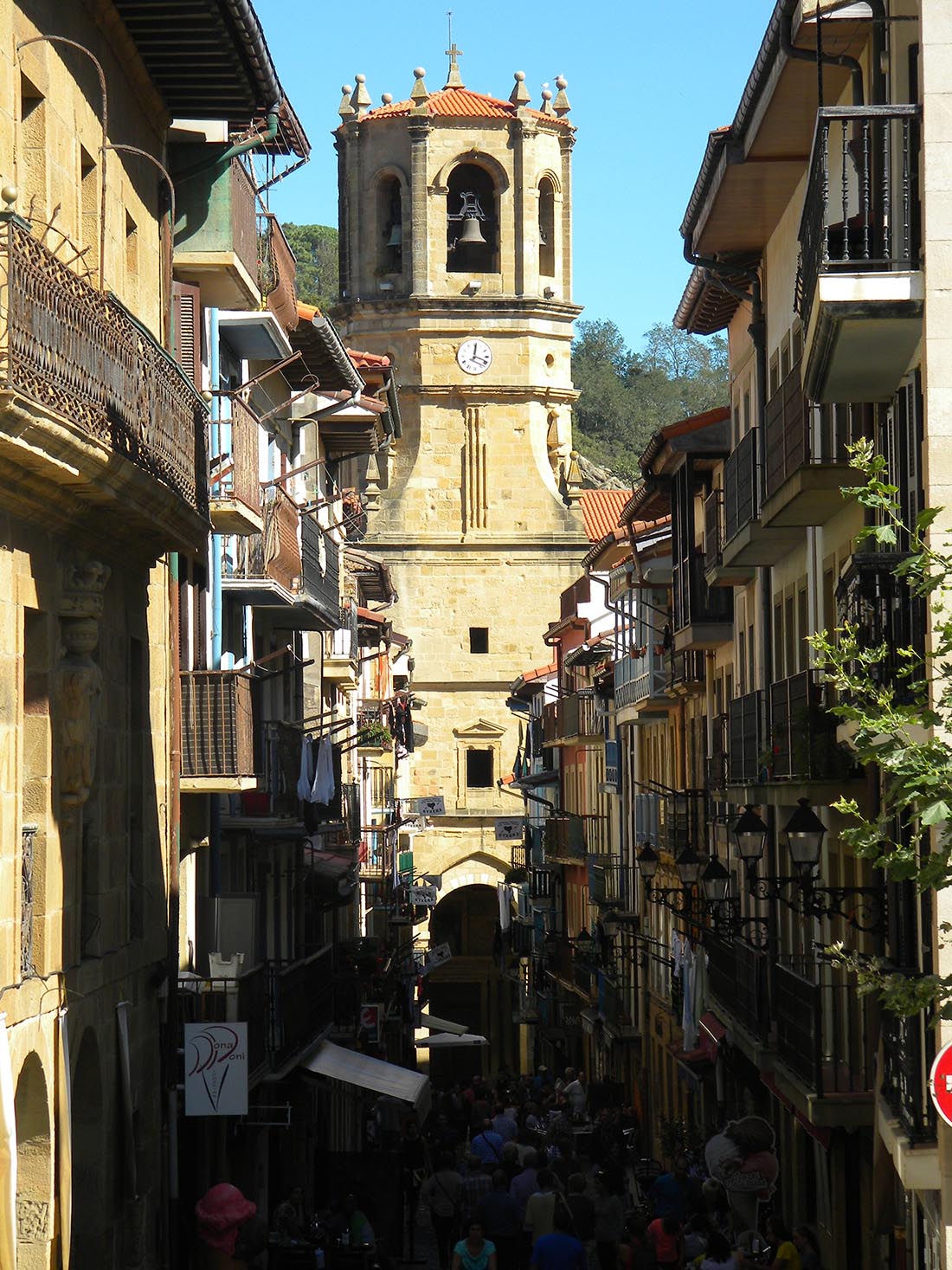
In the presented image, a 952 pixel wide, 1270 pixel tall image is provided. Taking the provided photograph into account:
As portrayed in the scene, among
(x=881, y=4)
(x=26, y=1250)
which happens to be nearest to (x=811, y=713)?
(x=881, y=4)

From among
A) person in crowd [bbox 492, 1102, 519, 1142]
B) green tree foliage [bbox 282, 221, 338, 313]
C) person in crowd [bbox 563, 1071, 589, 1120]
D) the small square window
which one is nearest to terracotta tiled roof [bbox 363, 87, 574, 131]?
the small square window

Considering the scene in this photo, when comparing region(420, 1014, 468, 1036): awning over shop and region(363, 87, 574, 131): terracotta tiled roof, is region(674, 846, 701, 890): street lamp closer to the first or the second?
region(420, 1014, 468, 1036): awning over shop

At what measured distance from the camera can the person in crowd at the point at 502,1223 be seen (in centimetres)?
2180

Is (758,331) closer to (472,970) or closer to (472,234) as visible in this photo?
(472,234)

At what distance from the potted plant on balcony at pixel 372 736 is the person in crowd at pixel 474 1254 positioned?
16.1 metres

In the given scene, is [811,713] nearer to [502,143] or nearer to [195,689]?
[195,689]

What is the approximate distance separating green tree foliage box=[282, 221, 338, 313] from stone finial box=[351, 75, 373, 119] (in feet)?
244

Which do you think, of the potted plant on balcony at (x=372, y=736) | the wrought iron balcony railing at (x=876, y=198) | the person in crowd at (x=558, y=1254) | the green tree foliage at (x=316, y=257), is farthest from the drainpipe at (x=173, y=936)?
the green tree foliage at (x=316, y=257)

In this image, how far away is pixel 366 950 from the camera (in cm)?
4041

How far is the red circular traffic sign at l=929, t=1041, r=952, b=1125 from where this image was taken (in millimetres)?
9539

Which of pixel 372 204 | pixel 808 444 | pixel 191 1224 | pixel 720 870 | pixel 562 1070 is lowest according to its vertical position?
pixel 562 1070

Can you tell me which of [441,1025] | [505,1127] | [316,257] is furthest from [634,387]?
[505,1127]

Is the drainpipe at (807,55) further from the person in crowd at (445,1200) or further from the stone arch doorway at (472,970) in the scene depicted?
the stone arch doorway at (472,970)

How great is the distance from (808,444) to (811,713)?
229cm
